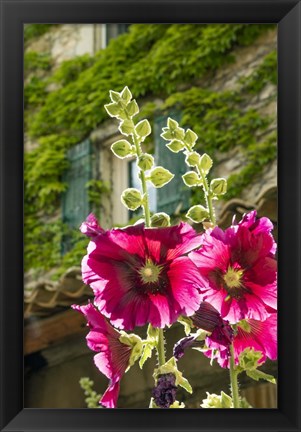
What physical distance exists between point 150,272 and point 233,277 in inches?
2.9

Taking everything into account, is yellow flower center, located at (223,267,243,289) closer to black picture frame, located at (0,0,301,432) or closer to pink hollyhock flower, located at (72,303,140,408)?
pink hollyhock flower, located at (72,303,140,408)

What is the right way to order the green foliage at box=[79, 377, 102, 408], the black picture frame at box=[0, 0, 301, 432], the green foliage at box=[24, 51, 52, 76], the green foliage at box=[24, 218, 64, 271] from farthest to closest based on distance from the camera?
1. the green foliage at box=[24, 51, 52, 76]
2. the green foliage at box=[24, 218, 64, 271]
3. the green foliage at box=[79, 377, 102, 408]
4. the black picture frame at box=[0, 0, 301, 432]

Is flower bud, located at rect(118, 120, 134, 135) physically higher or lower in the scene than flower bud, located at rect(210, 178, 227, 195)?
higher

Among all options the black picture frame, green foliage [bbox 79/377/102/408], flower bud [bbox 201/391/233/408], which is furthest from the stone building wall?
flower bud [bbox 201/391/233/408]

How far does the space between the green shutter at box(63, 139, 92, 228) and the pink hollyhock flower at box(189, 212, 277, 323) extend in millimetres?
1192

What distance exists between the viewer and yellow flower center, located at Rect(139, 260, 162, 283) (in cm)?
60

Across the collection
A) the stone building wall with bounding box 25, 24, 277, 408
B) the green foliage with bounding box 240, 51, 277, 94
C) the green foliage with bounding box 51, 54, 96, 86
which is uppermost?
the green foliage with bounding box 51, 54, 96, 86

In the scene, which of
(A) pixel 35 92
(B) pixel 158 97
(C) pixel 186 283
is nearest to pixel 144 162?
(C) pixel 186 283

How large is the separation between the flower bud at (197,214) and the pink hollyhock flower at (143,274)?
4 centimetres

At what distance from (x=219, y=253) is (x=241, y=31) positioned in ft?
4.10

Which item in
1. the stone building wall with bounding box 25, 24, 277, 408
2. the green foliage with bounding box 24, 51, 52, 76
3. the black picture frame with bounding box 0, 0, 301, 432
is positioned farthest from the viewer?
the green foliage with bounding box 24, 51, 52, 76

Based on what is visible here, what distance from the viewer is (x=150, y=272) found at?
1.99 feet
